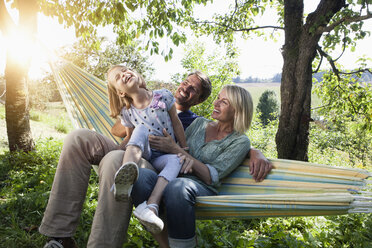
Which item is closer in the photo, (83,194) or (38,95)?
(83,194)

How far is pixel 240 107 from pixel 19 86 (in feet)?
10.0

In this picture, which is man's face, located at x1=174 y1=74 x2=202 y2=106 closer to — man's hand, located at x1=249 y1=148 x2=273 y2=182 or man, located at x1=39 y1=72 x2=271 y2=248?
man, located at x1=39 y1=72 x2=271 y2=248

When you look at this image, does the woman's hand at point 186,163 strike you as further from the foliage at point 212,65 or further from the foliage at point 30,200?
the foliage at point 212,65

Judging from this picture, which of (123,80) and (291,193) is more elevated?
(123,80)

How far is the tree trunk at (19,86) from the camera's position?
357 centimetres

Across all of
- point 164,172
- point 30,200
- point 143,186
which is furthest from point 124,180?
point 30,200

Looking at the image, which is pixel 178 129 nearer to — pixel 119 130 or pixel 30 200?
pixel 119 130

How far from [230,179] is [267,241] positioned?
58 centimetres

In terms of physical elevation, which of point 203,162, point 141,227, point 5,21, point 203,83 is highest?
point 5,21

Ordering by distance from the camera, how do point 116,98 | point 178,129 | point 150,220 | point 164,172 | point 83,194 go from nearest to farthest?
point 150,220 → point 164,172 → point 83,194 → point 178,129 → point 116,98

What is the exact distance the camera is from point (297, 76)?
9.25 feet

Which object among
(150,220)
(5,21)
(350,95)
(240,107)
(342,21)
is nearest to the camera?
(150,220)

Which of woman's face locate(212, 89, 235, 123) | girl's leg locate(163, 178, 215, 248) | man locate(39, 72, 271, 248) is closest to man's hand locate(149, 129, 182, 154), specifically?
man locate(39, 72, 271, 248)

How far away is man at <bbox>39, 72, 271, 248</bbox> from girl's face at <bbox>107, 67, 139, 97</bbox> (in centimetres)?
36
